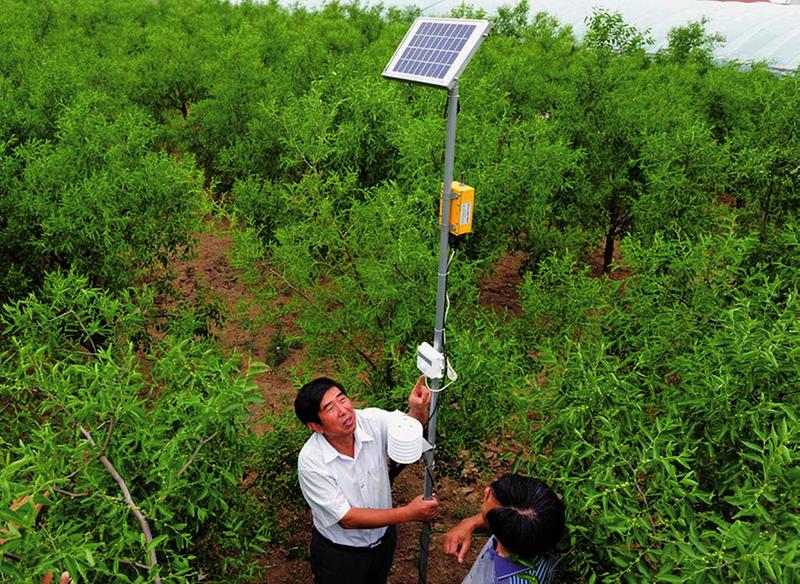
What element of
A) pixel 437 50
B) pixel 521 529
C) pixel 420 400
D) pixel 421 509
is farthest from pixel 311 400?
pixel 437 50

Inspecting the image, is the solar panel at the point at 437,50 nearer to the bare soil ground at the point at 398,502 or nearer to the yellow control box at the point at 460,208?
the yellow control box at the point at 460,208

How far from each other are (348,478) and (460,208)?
159 cm

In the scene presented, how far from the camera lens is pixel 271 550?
5.27 meters

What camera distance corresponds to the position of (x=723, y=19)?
24938mm

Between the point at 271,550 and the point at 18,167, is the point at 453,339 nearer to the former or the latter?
the point at 271,550

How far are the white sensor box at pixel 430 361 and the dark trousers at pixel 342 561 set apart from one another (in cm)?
120

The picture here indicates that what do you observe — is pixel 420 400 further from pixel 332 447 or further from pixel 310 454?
pixel 310 454

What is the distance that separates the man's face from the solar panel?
167 centimetres

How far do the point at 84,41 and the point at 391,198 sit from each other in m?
13.9

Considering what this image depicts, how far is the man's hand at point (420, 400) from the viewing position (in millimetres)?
3436

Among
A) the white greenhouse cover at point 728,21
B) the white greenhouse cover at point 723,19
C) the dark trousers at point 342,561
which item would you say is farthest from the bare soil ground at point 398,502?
the white greenhouse cover at point 728,21

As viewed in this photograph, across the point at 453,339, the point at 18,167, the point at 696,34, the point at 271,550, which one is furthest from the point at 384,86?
the point at 696,34

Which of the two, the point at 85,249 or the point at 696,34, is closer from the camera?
the point at 85,249

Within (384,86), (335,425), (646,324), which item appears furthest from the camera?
(384,86)
